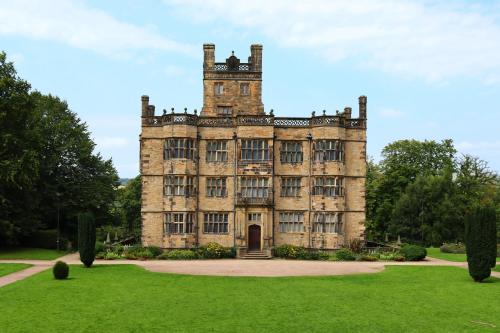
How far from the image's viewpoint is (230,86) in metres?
55.9

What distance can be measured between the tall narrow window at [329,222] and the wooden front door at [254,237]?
5.23 metres

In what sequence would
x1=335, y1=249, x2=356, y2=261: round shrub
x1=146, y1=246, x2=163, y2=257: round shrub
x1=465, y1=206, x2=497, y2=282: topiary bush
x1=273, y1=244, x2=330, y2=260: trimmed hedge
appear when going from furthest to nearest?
x1=146, y1=246, x2=163, y2=257: round shrub < x1=273, y1=244, x2=330, y2=260: trimmed hedge < x1=335, y1=249, x2=356, y2=261: round shrub < x1=465, y1=206, x2=497, y2=282: topiary bush

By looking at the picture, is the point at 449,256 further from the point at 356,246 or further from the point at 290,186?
the point at 290,186

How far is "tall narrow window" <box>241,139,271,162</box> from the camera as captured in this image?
50969 mm

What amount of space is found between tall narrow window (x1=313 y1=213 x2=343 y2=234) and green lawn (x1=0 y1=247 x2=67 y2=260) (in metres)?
23.0

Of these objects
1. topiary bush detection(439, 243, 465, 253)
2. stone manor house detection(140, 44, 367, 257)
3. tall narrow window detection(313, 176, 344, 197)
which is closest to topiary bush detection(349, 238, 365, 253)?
stone manor house detection(140, 44, 367, 257)

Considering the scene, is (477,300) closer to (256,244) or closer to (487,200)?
(256,244)

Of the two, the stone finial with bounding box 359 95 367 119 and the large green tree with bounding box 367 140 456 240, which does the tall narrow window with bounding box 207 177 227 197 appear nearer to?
the stone finial with bounding box 359 95 367 119

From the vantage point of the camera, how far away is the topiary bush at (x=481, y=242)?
31.3m

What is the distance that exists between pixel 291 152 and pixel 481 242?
75.0ft

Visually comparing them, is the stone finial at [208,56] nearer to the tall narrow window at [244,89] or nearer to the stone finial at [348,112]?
the tall narrow window at [244,89]

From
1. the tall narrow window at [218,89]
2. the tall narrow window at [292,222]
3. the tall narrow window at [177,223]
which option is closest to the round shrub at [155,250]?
the tall narrow window at [177,223]

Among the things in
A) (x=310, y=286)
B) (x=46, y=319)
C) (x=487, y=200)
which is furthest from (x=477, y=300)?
(x=487, y=200)

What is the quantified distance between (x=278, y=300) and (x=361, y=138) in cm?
2991
